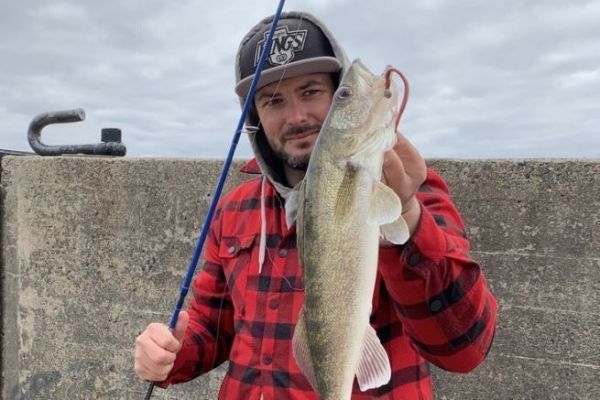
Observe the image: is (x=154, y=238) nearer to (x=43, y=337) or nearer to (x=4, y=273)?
(x=43, y=337)

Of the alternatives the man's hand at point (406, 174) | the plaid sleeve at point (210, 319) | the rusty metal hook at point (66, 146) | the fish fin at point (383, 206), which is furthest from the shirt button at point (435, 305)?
the rusty metal hook at point (66, 146)

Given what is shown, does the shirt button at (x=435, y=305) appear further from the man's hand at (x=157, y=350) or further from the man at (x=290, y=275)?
the man's hand at (x=157, y=350)

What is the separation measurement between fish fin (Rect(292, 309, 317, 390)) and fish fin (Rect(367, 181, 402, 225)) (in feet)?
1.57

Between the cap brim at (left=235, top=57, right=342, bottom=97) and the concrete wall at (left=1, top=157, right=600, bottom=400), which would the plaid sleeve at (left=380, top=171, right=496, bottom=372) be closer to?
the cap brim at (left=235, top=57, right=342, bottom=97)

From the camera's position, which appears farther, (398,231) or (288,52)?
(288,52)

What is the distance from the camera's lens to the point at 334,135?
1.90 meters

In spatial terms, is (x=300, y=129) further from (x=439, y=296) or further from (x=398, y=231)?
(x=439, y=296)

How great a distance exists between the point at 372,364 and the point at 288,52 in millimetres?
1677

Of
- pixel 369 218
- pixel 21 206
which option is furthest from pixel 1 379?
pixel 369 218

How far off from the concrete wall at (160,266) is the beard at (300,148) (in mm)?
1023

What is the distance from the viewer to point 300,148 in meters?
2.69

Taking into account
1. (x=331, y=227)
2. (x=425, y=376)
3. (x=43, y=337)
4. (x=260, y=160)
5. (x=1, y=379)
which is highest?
(x=260, y=160)

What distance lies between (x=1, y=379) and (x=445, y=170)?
422 cm

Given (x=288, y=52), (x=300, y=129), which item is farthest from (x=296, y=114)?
(x=288, y=52)
